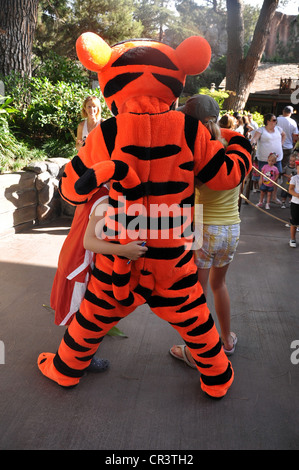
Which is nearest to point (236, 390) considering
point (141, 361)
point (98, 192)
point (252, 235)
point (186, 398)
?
point (186, 398)

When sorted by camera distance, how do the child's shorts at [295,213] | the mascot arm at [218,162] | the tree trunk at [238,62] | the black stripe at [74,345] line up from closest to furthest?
the mascot arm at [218,162] → the black stripe at [74,345] → the child's shorts at [295,213] → the tree trunk at [238,62]

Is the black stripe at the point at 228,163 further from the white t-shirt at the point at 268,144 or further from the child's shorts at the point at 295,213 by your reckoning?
the white t-shirt at the point at 268,144

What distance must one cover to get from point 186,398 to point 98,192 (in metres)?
1.30

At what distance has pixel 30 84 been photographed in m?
6.60

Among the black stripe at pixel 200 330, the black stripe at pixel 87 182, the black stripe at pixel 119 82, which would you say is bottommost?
the black stripe at pixel 200 330

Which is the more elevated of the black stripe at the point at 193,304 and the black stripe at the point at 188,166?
the black stripe at the point at 188,166

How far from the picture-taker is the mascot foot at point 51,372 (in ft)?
7.32

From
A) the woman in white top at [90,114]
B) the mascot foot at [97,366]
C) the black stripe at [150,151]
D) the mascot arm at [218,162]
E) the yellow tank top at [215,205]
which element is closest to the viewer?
the black stripe at [150,151]

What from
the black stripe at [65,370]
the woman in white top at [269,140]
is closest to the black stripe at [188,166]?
the black stripe at [65,370]

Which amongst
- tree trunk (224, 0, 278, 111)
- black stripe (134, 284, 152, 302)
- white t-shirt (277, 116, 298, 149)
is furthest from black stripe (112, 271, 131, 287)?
tree trunk (224, 0, 278, 111)

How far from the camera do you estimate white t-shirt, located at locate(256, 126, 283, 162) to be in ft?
24.1

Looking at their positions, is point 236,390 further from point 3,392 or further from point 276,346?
point 3,392

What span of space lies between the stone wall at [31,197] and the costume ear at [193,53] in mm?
3527

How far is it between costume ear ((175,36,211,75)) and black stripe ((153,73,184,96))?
0.27ft
